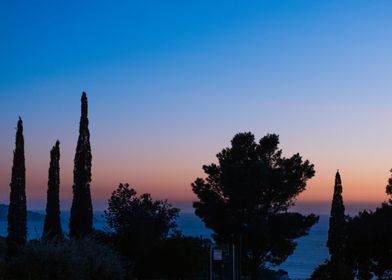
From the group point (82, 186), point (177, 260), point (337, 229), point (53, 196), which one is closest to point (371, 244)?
point (337, 229)

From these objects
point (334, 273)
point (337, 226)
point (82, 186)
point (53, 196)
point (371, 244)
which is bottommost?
point (334, 273)

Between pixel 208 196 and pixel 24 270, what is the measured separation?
975 inches

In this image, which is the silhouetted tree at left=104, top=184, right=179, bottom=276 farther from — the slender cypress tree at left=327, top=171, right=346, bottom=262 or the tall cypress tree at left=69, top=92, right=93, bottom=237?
the slender cypress tree at left=327, top=171, right=346, bottom=262

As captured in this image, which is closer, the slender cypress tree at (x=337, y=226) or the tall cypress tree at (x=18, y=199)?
the tall cypress tree at (x=18, y=199)

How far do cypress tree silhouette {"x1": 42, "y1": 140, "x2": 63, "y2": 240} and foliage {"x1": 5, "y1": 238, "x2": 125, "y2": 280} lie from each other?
21.9 metres

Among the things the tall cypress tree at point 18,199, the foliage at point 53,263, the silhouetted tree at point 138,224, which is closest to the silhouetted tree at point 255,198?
→ the silhouetted tree at point 138,224

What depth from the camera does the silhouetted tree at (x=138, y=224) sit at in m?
33.6

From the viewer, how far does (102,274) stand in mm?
21500

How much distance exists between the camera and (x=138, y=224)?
134 ft

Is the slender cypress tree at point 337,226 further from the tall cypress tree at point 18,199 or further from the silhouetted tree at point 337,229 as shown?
the tall cypress tree at point 18,199

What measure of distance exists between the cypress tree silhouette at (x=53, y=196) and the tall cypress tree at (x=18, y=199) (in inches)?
106

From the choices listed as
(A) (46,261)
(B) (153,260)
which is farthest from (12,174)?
(A) (46,261)

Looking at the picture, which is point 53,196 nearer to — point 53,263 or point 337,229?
point 337,229

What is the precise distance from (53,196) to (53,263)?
26514mm
